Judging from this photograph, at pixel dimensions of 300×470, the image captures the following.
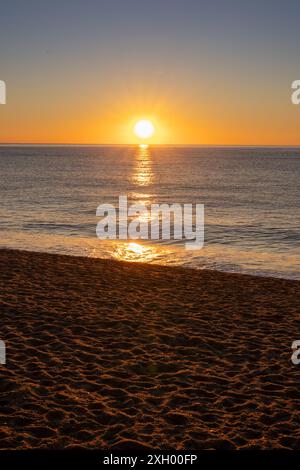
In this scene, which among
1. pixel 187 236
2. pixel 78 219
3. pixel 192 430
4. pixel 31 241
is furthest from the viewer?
pixel 78 219

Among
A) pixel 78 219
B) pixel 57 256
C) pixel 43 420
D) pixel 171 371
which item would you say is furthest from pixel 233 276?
pixel 78 219

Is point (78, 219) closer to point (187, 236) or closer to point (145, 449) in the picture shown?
point (187, 236)

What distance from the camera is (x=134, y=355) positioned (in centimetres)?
941

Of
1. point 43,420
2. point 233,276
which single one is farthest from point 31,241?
point 43,420

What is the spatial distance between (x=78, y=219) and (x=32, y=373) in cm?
2696

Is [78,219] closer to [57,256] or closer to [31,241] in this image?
[31,241]

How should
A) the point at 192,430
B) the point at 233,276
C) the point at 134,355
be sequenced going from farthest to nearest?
the point at 233,276 < the point at 134,355 < the point at 192,430

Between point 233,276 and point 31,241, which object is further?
point 31,241

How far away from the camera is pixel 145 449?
251 inches

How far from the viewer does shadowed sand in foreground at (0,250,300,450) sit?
267 inches

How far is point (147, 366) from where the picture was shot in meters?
8.94

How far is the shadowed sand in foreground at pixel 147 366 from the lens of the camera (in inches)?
267

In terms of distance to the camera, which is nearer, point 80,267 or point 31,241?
point 80,267
